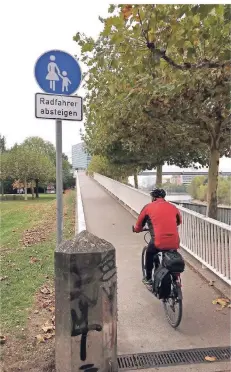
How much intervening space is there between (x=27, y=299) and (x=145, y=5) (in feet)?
13.2

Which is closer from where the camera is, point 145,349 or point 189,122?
point 145,349

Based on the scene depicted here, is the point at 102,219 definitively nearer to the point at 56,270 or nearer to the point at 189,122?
the point at 189,122

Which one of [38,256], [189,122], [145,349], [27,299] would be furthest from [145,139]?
[145,349]

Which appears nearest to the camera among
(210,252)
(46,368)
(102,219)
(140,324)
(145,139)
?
(46,368)

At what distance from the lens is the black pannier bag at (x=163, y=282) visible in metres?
4.22

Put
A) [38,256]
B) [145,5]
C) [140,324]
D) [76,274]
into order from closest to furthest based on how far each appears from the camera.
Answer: [76,274] → [145,5] → [140,324] → [38,256]

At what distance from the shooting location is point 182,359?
3504 millimetres

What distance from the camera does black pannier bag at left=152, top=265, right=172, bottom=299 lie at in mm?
4223

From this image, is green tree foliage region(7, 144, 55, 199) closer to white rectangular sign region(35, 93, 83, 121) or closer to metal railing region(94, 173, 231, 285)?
metal railing region(94, 173, 231, 285)

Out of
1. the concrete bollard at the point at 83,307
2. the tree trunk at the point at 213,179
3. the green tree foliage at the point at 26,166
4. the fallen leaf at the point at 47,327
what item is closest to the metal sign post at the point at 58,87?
the concrete bollard at the point at 83,307

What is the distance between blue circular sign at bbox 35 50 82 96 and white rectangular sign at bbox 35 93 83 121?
95 mm

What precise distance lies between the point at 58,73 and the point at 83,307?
8.18ft

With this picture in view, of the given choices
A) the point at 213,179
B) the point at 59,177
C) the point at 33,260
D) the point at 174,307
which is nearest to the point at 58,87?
the point at 59,177

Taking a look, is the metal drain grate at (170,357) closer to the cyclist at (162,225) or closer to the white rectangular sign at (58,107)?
the cyclist at (162,225)
